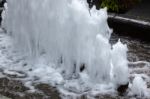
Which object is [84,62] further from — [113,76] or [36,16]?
[36,16]

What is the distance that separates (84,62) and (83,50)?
0.19 metres

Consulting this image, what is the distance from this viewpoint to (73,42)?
6605 millimetres

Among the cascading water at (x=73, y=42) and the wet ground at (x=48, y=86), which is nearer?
the wet ground at (x=48, y=86)

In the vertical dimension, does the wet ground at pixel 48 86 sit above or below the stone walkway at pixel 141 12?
below

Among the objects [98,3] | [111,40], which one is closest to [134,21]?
[111,40]

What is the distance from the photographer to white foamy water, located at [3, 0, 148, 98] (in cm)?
635

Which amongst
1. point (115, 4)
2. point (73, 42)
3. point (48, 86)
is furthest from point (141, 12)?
point (48, 86)

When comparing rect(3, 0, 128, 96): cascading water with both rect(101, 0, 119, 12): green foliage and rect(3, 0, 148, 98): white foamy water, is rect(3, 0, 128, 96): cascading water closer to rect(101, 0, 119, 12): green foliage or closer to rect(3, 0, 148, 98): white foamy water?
rect(3, 0, 148, 98): white foamy water

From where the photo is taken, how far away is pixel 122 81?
20.5 ft

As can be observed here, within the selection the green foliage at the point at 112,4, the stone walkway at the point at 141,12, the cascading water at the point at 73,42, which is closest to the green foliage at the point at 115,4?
the green foliage at the point at 112,4

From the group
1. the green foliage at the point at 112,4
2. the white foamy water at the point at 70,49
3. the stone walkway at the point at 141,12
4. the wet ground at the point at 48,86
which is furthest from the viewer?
the green foliage at the point at 112,4

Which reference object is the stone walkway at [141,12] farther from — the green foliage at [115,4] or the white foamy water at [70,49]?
the white foamy water at [70,49]

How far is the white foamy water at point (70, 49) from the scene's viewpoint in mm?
6351

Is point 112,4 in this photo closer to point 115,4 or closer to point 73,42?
point 115,4
